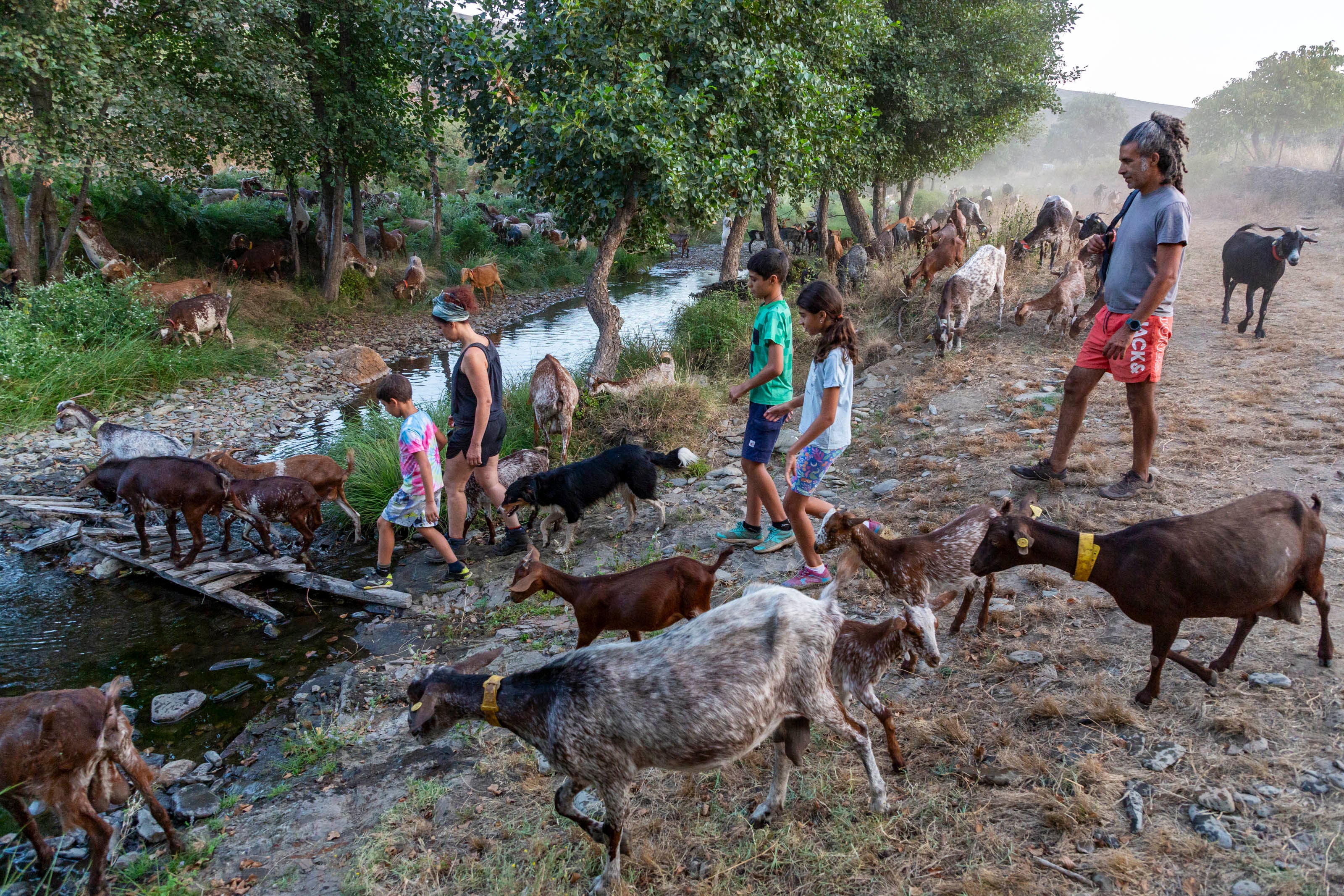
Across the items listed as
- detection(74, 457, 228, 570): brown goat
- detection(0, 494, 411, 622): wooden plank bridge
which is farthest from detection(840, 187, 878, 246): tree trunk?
detection(74, 457, 228, 570): brown goat

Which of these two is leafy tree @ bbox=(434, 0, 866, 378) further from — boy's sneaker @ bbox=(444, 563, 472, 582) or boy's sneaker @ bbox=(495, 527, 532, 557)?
boy's sneaker @ bbox=(444, 563, 472, 582)

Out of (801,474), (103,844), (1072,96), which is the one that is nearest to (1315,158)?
(1072,96)

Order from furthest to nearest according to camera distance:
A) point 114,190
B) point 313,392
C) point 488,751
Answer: point 313,392
point 114,190
point 488,751

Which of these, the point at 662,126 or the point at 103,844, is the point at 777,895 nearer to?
the point at 103,844

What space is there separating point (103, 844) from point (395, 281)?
16.1 metres

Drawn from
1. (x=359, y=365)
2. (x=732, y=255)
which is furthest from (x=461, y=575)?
(x=732, y=255)

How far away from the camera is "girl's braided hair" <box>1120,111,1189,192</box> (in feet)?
14.9

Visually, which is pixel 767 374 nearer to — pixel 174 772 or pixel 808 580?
pixel 808 580

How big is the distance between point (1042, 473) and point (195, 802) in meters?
6.07

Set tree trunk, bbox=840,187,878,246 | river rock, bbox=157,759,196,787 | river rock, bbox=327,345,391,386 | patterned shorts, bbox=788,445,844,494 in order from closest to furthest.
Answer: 1. river rock, bbox=157,759,196,787
2. patterned shorts, bbox=788,445,844,494
3. river rock, bbox=327,345,391,386
4. tree trunk, bbox=840,187,878,246

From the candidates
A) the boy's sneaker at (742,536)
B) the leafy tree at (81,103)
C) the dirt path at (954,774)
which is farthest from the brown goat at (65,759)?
the leafy tree at (81,103)

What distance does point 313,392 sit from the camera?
12539 millimetres

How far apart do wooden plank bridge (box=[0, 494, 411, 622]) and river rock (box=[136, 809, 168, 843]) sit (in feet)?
7.25

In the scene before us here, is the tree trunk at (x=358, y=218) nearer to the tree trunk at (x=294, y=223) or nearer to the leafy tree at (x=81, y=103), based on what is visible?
the tree trunk at (x=294, y=223)
